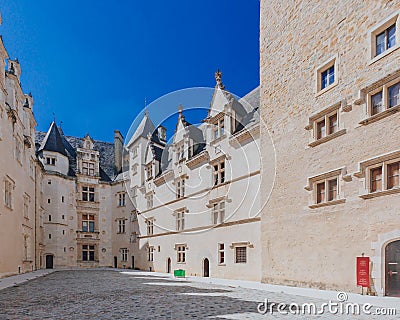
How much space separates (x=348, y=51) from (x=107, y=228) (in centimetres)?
2651

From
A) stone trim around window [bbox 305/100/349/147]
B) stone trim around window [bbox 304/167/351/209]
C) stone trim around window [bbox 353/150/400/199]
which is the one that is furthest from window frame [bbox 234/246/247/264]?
stone trim around window [bbox 353/150/400/199]

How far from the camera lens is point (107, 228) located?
33.0 meters

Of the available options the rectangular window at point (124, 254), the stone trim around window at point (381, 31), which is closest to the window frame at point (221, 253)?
the stone trim around window at point (381, 31)

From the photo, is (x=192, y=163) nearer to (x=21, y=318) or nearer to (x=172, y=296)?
(x=172, y=296)

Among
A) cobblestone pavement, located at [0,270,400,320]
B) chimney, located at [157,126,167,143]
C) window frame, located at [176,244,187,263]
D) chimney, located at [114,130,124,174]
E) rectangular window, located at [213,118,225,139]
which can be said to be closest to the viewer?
cobblestone pavement, located at [0,270,400,320]

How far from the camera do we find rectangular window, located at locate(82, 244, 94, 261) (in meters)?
31.9

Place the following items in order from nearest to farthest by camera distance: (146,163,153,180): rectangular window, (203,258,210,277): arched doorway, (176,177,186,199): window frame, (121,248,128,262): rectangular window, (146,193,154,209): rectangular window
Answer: (203,258,210,277): arched doorway
(176,177,186,199): window frame
(146,193,154,209): rectangular window
(146,163,153,180): rectangular window
(121,248,128,262): rectangular window

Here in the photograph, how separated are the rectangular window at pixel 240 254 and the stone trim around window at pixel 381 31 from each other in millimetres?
9724

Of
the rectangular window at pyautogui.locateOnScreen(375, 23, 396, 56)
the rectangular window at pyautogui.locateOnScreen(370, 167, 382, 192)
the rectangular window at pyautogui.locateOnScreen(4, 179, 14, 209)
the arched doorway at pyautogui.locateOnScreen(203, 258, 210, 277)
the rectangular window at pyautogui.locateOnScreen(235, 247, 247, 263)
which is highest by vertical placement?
the rectangular window at pyautogui.locateOnScreen(375, 23, 396, 56)

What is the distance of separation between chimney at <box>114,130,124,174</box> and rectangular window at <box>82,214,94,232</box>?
512 cm

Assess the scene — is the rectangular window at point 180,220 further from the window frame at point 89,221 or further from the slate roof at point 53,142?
the slate roof at point 53,142

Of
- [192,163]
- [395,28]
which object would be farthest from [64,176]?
[395,28]

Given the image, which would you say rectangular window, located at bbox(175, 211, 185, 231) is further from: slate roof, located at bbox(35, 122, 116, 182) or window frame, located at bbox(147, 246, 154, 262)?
slate roof, located at bbox(35, 122, 116, 182)

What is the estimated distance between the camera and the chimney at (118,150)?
35.8 metres
